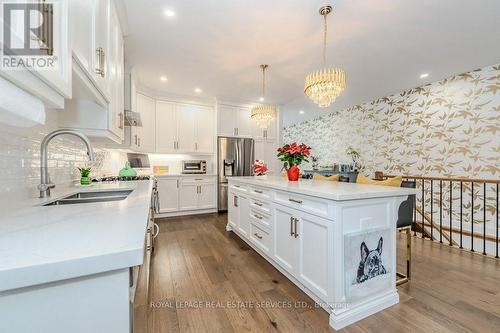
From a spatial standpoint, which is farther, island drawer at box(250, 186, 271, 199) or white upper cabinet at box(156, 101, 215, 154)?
white upper cabinet at box(156, 101, 215, 154)

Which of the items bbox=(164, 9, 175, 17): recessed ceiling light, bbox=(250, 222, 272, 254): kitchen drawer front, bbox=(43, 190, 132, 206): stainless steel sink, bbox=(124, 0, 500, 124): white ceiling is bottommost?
bbox=(250, 222, 272, 254): kitchen drawer front

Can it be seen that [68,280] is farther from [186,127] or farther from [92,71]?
[186,127]

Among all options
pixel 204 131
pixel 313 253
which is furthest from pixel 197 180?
pixel 313 253

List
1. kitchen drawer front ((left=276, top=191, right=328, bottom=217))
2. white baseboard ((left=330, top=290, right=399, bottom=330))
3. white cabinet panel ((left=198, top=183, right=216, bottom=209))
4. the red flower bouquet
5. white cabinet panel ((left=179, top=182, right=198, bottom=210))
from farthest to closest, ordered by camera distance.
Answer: white cabinet panel ((left=198, top=183, right=216, bottom=209)), white cabinet panel ((left=179, top=182, right=198, bottom=210)), the red flower bouquet, kitchen drawer front ((left=276, top=191, right=328, bottom=217)), white baseboard ((left=330, top=290, right=399, bottom=330))

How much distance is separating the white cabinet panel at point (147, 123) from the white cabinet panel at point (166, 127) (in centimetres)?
10

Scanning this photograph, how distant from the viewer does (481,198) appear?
3432mm

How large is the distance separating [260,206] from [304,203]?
777mm

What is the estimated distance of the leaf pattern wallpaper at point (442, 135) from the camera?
3355mm

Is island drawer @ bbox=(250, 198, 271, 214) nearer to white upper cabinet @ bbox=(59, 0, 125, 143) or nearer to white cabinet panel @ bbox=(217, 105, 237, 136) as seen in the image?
white upper cabinet @ bbox=(59, 0, 125, 143)

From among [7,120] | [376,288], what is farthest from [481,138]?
[7,120]

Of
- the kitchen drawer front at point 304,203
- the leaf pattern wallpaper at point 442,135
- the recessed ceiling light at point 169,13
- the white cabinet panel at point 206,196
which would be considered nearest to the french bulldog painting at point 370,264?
the kitchen drawer front at point 304,203

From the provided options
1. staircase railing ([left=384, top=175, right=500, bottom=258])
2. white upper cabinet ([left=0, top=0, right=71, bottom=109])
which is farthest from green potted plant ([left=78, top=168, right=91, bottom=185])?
staircase railing ([left=384, top=175, right=500, bottom=258])

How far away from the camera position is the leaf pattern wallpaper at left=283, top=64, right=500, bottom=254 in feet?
11.0

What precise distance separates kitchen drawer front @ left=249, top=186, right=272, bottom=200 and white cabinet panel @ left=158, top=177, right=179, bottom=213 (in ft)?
7.56
